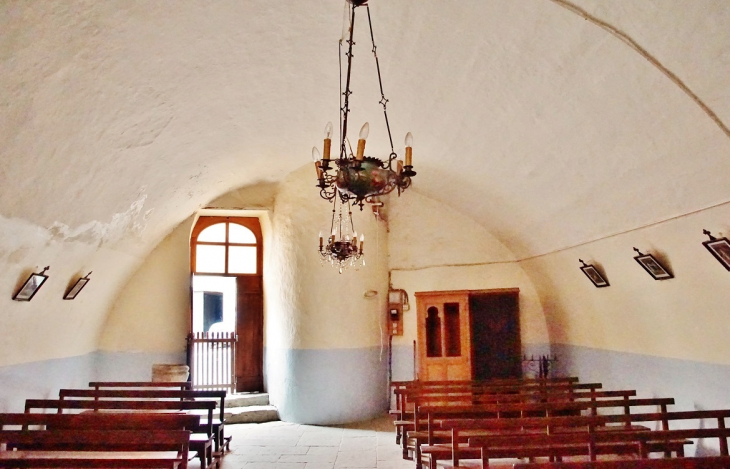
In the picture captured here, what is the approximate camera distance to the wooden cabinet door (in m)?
7.71

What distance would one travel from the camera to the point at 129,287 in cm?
789

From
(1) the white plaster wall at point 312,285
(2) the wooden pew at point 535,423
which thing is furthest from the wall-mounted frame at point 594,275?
(1) the white plaster wall at point 312,285

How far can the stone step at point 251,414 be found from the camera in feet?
25.3

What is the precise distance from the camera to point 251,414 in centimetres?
784

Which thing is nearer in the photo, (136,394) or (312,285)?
(136,394)

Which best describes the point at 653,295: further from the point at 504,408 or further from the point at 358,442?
the point at 358,442

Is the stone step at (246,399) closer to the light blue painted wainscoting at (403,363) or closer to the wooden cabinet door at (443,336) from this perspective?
the light blue painted wainscoting at (403,363)

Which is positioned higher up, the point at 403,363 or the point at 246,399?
the point at 403,363

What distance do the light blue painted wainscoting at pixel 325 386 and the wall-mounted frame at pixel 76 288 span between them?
3.13 m

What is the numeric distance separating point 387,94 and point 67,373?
200 inches

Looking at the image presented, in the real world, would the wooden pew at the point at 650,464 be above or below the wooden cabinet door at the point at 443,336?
below

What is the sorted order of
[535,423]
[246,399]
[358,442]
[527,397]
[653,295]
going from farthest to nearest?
[246,399] < [358,442] < [527,397] < [653,295] < [535,423]

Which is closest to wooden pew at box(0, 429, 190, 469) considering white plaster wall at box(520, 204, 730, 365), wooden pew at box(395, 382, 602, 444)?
wooden pew at box(395, 382, 602, 444)

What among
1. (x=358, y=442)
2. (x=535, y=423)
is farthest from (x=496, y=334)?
(x=535, y=423)
